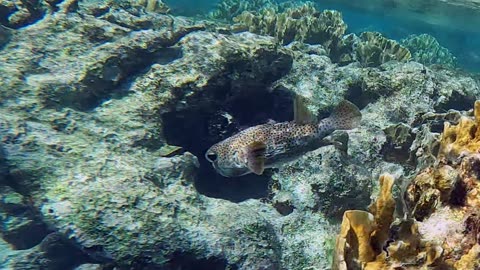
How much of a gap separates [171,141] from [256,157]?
176 cm

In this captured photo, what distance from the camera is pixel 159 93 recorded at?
5074mm

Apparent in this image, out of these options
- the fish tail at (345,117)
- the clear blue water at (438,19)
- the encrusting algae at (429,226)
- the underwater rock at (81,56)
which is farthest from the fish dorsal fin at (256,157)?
the clear blue water at (438,19)

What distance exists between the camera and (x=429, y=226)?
2145mm

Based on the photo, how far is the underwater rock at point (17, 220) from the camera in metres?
4.34

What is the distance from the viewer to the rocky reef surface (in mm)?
3676

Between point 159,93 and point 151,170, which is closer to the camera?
point 151,170

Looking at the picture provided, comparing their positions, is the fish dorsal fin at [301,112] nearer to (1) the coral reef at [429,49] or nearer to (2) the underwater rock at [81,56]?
(2) the underwater rock at [81,56]

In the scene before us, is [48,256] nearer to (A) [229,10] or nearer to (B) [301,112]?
(B) [301,112]

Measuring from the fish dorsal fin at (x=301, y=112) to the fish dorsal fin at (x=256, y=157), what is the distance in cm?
72

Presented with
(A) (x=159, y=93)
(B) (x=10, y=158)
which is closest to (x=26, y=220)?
(B) (x=10, y=158)

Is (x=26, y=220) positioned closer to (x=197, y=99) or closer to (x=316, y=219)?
(x=197, y=99)

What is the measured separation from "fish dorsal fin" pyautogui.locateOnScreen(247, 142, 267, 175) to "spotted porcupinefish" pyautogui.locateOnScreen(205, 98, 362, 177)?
0.92 feet

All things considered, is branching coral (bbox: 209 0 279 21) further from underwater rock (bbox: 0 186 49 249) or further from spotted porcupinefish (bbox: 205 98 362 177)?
underwater rock (bbox: 0 186 49 249)

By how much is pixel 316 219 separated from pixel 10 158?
10.8 feet
